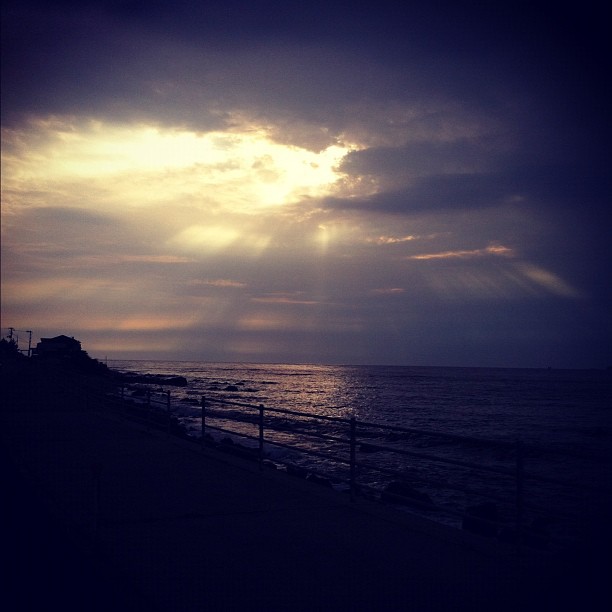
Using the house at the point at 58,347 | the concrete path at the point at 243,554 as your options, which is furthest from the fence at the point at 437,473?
the house at the point at 58,347

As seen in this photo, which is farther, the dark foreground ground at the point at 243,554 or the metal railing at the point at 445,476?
the metal railing at the point at 445,476

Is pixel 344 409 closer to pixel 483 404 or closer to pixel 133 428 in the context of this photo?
pixel 483 404

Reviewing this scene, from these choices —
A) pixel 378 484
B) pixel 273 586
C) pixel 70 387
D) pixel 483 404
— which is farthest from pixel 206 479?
pixel 483 404

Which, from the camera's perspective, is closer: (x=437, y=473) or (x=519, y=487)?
(x=519, y=487)

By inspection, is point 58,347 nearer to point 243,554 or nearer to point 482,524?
point 482,524

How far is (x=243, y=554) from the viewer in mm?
6160

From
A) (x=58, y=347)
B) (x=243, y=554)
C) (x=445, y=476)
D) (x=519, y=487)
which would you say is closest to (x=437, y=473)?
(x=445, y=476)

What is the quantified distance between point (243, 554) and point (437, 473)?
16579 mm

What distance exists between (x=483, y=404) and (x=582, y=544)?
6319 cm

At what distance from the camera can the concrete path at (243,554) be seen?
4.98 metres

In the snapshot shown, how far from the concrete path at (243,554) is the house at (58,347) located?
2465 inches

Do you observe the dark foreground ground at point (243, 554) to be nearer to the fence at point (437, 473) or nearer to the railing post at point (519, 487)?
the railing post at point (519, 487)

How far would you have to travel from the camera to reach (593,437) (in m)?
40.5

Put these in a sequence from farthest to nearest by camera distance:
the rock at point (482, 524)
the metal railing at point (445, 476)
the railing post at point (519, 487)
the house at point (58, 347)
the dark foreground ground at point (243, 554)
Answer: the house at point (58, 347) < the rock at point (482, 524) < the metal railing at point (445, 476) < the railing post at point (519, 487) < the dark foreground ground at point (243, 554)
